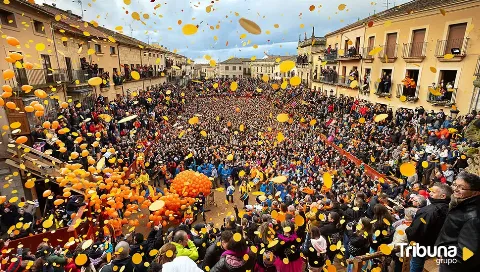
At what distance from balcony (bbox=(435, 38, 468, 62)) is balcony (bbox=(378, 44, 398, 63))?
2.63 meters

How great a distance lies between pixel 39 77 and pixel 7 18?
2705 millimetres

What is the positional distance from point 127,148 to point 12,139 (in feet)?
15.2

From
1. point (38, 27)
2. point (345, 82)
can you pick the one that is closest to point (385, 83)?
point (345, 82)

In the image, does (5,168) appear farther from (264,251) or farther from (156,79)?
(156,79)

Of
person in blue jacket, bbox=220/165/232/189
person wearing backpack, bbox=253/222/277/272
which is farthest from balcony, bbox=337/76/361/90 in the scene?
→ person wearing backpack, bbox=253/222/277/272

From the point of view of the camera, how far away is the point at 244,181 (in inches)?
479

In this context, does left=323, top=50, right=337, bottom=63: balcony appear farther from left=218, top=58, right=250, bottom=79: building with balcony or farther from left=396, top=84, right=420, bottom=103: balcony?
left=218, top=58, right=250, bottom=79: building with balcony

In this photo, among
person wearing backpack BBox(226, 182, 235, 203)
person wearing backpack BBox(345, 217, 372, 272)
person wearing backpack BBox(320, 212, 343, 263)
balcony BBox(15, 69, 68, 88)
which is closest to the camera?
person wearing backpack BBox(345, 217, 372, 272)

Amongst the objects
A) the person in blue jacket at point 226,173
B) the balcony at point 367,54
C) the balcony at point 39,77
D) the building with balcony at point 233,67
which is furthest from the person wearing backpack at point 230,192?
the building with balcony at point 233,67

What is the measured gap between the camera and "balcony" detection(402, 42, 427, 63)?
1381 centimetres

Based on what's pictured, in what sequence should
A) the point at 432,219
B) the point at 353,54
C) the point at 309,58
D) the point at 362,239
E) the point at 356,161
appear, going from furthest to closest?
the point at 309,58 → the point at 353,54 → the point at 356,161 → the point at 362,239 → the point at 432,219

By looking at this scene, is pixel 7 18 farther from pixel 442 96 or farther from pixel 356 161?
pixel 442 96

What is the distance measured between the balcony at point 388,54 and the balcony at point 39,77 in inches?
762

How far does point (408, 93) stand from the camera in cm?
1473
